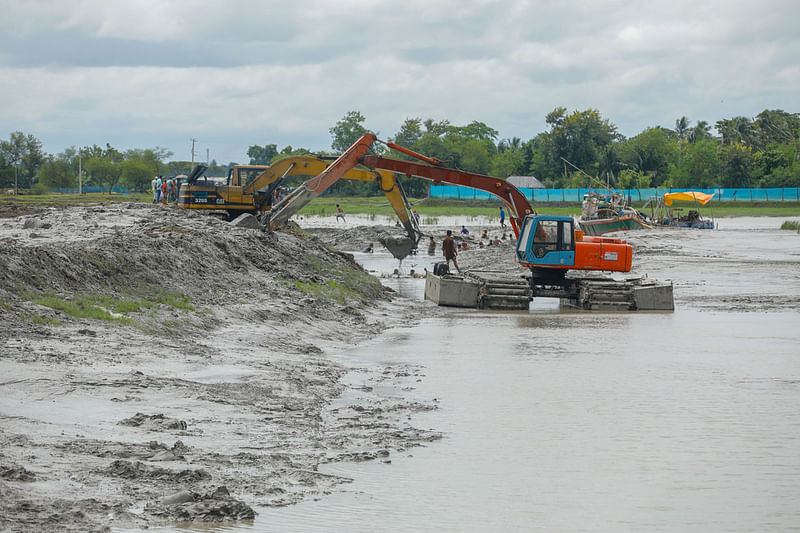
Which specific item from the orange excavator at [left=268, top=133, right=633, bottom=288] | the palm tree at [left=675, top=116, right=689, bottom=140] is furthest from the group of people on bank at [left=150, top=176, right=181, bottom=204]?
the palm tree at [left=675, top=116, right=689, bottom=140]

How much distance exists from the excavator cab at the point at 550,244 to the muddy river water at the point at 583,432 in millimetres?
2913

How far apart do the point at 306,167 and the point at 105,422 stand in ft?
72.8

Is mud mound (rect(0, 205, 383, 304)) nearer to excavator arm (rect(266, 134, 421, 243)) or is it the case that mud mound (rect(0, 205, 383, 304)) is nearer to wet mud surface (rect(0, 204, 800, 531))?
wet mud surface (rect(0, 204, 800, 531))

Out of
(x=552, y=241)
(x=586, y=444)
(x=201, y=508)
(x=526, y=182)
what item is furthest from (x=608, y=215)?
(x=201, y=508)

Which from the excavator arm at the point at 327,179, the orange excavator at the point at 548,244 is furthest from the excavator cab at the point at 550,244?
the excavator arm at the point at 327,179

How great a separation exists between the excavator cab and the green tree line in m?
73.0

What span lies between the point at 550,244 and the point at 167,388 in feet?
50.4

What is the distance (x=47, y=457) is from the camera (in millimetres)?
7730

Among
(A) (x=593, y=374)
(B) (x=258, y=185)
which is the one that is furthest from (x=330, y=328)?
(B) (x=258, y=185)

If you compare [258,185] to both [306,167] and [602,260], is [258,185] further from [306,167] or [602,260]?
[602,260]

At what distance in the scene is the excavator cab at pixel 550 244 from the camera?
24.6 meters

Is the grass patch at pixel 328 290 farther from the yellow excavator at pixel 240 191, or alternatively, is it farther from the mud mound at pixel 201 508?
the mud mound at pixel 201 508

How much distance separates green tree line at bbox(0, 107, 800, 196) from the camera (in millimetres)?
108000

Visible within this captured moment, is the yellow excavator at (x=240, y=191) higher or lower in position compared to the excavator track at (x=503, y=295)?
higher
